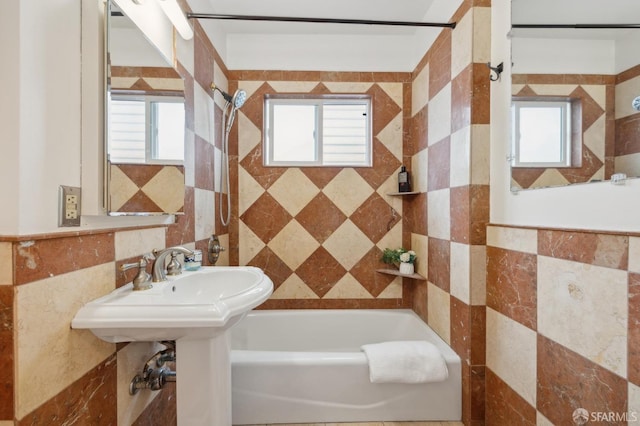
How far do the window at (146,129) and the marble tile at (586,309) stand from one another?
5.50 feet

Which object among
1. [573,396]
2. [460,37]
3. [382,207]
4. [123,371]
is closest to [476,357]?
[573,396]

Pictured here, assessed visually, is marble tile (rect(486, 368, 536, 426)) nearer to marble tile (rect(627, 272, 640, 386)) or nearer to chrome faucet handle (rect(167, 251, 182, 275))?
marble tile (rect(627, 272, 640, 386))

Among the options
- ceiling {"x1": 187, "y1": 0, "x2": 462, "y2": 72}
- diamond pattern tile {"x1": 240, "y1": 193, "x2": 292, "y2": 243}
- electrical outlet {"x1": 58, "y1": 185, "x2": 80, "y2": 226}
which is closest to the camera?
electrical outlet {"x1": 58, "y1": 185, "x2": 80, "y2": 226}

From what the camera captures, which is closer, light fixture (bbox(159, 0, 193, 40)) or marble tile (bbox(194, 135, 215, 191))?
light fixture (bbox(159, 0, 193, 40))

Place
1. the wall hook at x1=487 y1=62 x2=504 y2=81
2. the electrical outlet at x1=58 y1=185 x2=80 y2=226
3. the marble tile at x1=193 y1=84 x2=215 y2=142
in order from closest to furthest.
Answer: the electrical outlet at x1=58 y1=185 x2=80 y2=226 → the wall hook at x1=487 y1=62 x2=504 y2=81 → the marble tile at x1=193 y1=84 x2=215 y2=142

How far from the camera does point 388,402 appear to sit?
1645 millimetres

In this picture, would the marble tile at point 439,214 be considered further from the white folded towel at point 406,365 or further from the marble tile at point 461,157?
the white folded towel at point 406,365

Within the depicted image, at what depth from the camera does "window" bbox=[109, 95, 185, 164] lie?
107 centimetres

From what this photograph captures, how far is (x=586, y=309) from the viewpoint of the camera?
1019 millimetres

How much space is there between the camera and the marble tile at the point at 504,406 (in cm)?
Result: 129

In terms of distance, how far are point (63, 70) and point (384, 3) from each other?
1952 millimetres

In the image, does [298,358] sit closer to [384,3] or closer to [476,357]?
[476,357]

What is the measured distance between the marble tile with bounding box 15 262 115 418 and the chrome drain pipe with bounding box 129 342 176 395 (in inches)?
9.9

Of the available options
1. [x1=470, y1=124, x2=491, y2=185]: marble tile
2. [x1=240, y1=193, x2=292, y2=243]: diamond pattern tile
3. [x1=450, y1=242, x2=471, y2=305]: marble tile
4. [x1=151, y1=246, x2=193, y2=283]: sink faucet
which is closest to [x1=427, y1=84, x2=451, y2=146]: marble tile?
[x1=470, y1=124, x2=491, y2=185]: marble tile
